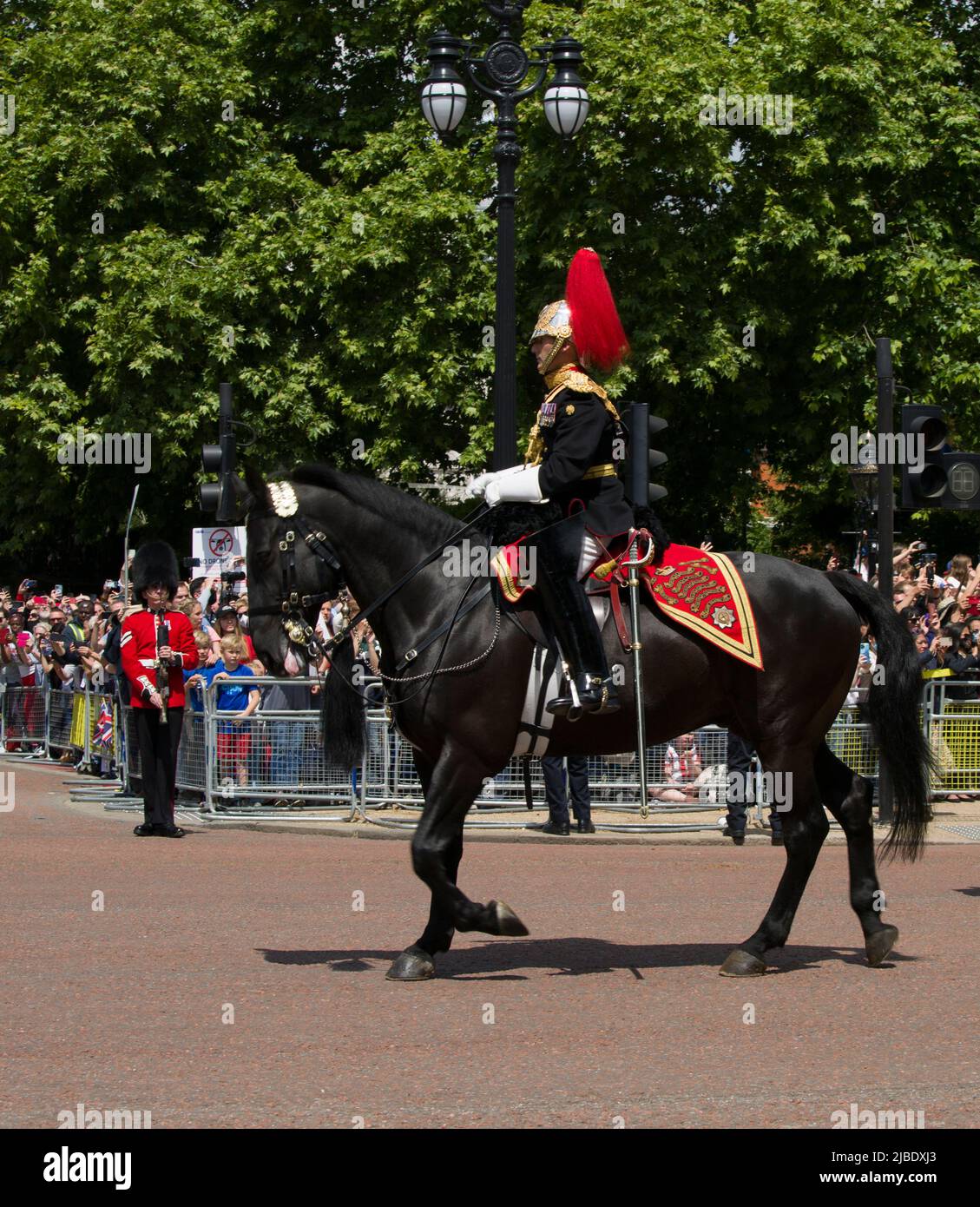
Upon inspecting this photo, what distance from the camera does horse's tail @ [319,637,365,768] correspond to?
9.70m

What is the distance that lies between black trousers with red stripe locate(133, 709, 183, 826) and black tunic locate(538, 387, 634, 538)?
26.4ft

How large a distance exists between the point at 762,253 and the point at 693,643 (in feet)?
79.3

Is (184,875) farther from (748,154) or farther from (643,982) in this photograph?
(748,154)

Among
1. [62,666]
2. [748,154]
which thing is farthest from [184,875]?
[748,154]

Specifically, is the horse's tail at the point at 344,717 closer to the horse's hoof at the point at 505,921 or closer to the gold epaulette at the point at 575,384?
the horse's hoof at the point at 505,921

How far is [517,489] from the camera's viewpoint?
9.33m

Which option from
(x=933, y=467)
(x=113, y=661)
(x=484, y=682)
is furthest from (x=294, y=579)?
(x=113, y=661)

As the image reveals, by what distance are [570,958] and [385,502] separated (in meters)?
2.47

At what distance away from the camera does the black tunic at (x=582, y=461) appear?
30.3 feet

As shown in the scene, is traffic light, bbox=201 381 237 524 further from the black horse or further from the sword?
the sword
